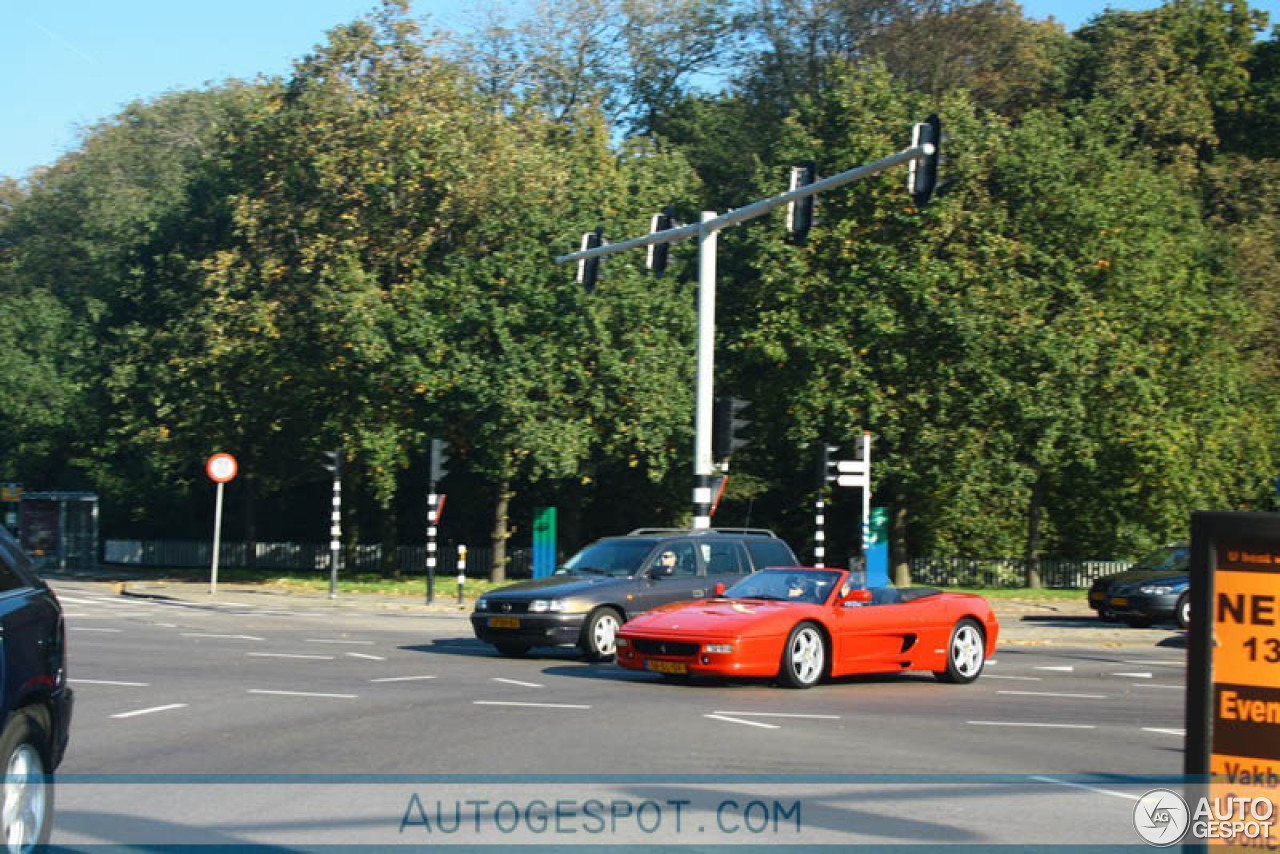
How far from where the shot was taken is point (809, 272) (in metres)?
37.0

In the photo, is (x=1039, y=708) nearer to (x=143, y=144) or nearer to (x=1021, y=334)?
(x=1021, y=334)

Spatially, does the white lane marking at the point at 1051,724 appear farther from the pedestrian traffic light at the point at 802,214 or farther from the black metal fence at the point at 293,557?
the black metal fence at the point at 293,557

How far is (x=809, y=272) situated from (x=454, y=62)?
11.8m

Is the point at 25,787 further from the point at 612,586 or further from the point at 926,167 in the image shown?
the point at 612,586

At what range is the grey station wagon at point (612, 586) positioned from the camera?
17422mm

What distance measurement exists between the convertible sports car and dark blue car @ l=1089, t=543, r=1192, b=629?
11.1m

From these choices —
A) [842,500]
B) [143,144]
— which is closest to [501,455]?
[842,500]

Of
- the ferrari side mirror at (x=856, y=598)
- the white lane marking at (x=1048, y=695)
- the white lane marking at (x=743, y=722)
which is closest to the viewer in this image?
the white lane marking at (x=743, y=722)

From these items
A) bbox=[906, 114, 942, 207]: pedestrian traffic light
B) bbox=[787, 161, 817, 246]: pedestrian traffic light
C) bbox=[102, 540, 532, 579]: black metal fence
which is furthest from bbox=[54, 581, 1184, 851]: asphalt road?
bbox=[102, 540, 532, 579]: black metal fence

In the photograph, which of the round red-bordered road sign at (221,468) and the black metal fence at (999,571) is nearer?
the round red-bordered road sign at (221,468)

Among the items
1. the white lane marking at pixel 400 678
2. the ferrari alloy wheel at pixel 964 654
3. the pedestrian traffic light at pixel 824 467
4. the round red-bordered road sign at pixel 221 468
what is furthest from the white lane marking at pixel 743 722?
the round red-bordered road sign at pixel 221 468

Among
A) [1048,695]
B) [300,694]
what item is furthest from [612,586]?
[1048,695]

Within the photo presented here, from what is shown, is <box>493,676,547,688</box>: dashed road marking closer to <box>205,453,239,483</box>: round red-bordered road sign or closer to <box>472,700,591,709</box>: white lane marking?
<box>472,700,591,709</box>: white lane marking

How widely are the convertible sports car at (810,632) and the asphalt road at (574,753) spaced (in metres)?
0.30
